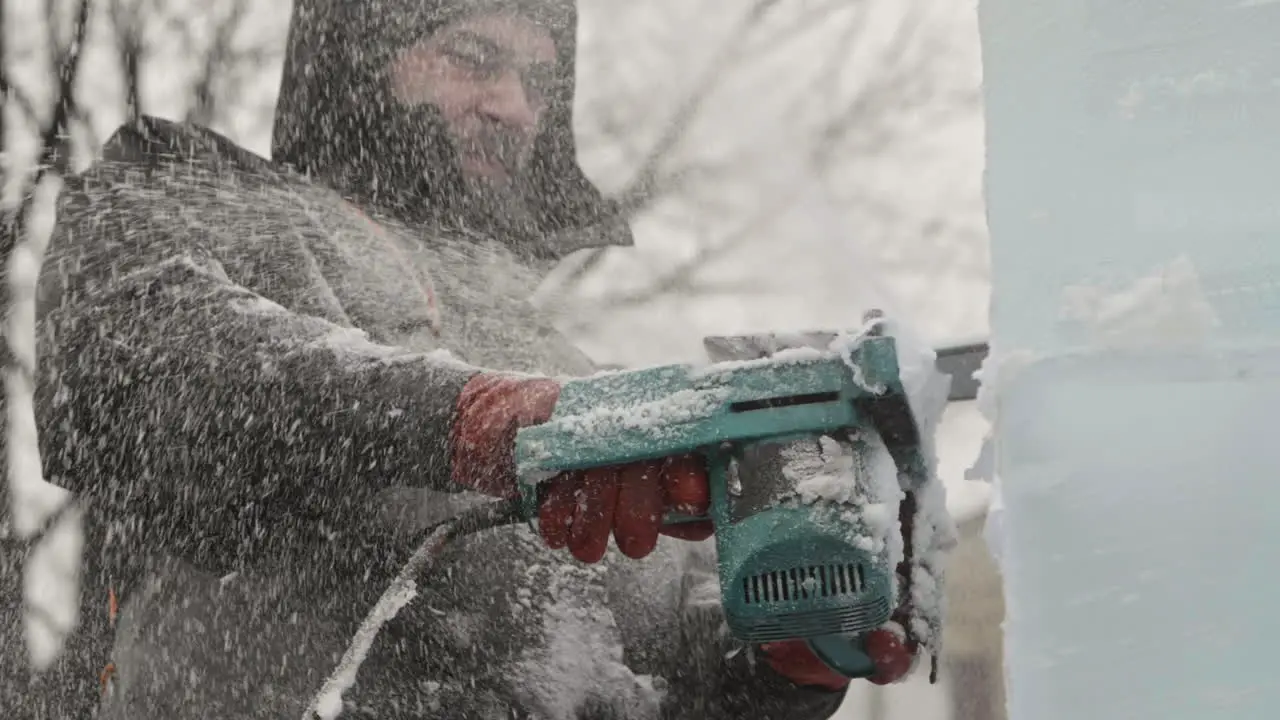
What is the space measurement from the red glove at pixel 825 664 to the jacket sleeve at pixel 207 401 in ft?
1.72

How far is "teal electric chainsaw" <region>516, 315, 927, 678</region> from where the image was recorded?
90 centimetres

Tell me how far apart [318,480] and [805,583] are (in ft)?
1.97

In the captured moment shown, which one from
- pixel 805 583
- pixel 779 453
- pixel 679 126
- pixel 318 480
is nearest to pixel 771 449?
pixel 779 453

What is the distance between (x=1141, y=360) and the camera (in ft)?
2.19

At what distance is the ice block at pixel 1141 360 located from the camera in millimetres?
632

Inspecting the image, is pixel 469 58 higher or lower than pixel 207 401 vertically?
higher

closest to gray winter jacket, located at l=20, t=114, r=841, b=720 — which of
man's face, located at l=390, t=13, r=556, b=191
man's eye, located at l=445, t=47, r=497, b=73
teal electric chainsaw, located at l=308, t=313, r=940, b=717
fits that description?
teal electric chainsaw, located at l=308, t=313, r=940, b=717

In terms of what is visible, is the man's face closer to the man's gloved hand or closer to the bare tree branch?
the man's gloved hand

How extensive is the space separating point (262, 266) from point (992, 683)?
10.8 ft

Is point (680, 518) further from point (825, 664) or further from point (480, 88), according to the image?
point (480, 88)

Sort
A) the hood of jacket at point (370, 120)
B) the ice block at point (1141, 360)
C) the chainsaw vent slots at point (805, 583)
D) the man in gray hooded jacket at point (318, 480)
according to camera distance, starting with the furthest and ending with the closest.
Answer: the hood of jacket at point (370, 120) → the man in gray hooded jacket at point (318, 480) → the chainsaw vent slots at point (805, 583) → the ice block at point (1141, 360)

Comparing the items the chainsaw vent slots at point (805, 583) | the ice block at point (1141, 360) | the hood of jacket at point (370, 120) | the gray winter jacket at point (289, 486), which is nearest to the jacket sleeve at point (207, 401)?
the gray winter jacket at point (289, 486)

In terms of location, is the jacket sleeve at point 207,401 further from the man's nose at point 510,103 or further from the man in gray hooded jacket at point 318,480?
the man's nose at point 510,103

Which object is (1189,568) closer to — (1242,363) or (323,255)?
(1242,363)
